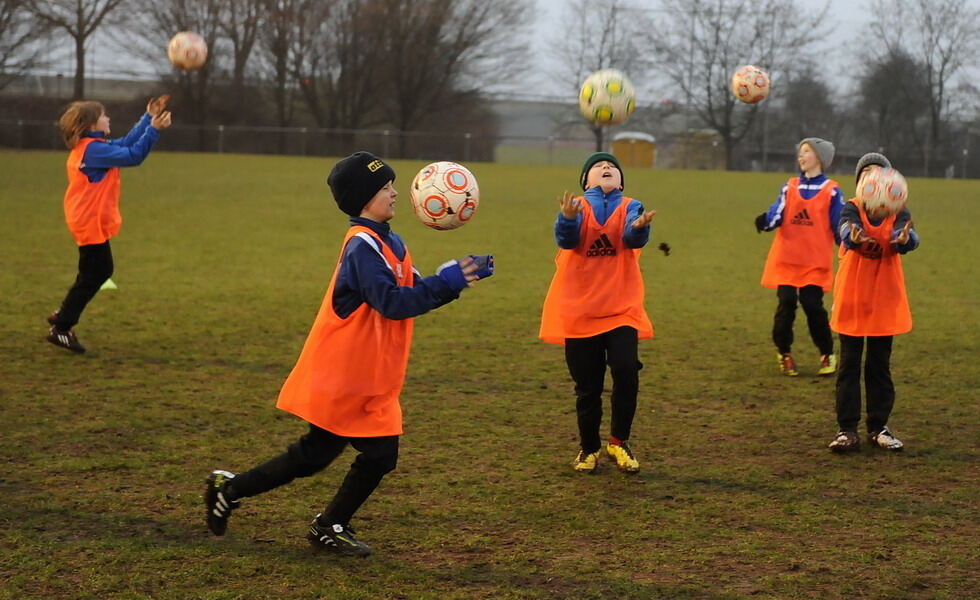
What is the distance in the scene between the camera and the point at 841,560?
16.9 feet

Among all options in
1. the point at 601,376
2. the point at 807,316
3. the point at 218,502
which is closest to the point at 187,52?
the point at 807,316

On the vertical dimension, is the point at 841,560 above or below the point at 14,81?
below

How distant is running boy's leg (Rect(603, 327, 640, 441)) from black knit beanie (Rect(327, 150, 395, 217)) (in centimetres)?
202

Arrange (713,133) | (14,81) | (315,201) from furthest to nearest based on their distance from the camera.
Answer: (713,133)
(14,81)
(315,201)

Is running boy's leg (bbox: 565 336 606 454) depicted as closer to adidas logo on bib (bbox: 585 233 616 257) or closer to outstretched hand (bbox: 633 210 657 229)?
adidas logo on bib (bbox: 585 233 616 257)

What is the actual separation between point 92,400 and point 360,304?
3.95 metres

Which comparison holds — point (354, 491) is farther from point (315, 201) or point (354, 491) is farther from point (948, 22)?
point (948, 22)

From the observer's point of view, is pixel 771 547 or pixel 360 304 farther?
pixel 771 547

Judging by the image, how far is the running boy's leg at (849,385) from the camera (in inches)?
276

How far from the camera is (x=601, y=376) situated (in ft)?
21.4

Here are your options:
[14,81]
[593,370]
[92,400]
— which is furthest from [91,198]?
[14,81]

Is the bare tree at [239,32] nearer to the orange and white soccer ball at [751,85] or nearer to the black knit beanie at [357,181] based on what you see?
the orange and white soccer ball at [751,85]

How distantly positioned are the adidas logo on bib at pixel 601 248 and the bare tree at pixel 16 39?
46.4 meters

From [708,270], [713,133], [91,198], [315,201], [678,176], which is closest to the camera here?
[91,198]
